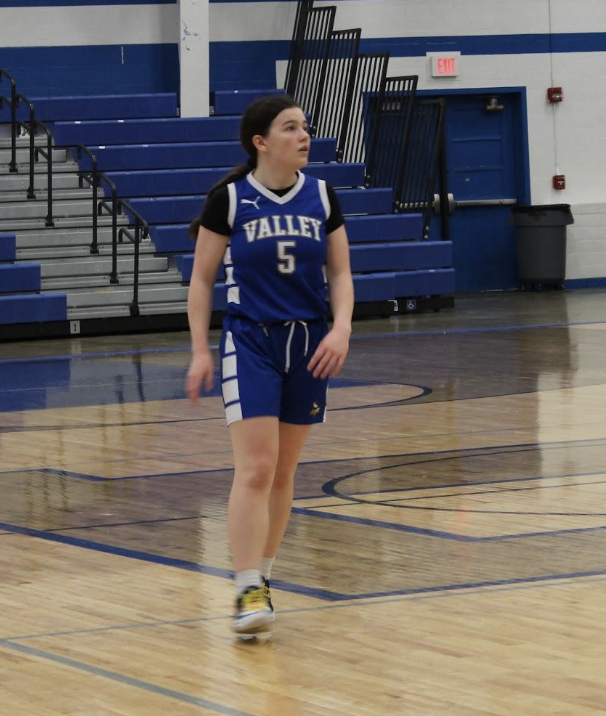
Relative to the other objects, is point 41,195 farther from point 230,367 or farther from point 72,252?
point 230,367

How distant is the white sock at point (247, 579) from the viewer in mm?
4441

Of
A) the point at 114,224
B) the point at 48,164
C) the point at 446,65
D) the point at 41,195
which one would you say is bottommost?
the point at 114,224

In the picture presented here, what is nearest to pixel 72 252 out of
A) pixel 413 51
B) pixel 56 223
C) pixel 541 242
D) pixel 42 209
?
pixel 56 223

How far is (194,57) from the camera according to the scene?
17938 millimetres

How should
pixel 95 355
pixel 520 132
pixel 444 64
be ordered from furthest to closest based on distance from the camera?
1. pixel 520 132
2. pixel 444 64
3. pixel 95 355

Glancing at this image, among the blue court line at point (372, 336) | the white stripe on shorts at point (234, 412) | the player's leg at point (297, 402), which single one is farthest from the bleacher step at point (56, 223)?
the white stripe on shorts at point (234, 412)

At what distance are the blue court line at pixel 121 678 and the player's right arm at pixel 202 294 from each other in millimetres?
858

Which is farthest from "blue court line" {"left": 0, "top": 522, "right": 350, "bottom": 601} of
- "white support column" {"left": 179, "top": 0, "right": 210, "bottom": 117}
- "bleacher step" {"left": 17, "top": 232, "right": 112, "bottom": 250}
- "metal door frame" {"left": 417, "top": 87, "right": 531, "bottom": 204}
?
"metal door frame" {"left": 417, "top": 87, "right": 531, "bottom": 204}

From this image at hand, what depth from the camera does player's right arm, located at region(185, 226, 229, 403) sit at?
14.9 feet

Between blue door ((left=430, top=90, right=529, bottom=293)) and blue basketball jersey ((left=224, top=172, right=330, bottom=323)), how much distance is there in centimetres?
1560

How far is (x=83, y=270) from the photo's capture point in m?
16.0

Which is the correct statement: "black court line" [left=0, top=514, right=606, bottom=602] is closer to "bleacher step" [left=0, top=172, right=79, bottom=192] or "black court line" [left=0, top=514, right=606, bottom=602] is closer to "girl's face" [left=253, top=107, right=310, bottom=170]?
"girl's face" [left=253, top=107, right=310, bottom=170]

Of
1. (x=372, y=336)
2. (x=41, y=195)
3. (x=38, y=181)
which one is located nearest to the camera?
(x=372, y=336)

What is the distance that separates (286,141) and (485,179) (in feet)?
52.3
